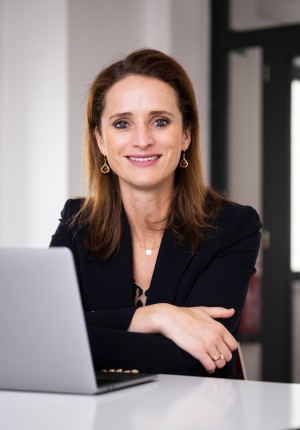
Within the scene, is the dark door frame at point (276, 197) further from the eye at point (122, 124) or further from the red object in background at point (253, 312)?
the eye at point (122, 124)

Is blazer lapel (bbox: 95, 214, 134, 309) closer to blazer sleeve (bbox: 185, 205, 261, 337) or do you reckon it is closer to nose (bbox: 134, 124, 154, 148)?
blazer sleeve (bbox: 185, 205, 261, 337)

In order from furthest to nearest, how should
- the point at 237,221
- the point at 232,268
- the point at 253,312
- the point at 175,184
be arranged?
the point at 253,312, the point at 175,184, the point at 237,221, the point at 232,268

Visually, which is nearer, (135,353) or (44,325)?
(44,325)

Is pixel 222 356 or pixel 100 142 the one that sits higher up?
pixel 100 142

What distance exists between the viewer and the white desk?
1250mm

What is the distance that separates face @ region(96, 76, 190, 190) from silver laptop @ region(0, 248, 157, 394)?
0.91m

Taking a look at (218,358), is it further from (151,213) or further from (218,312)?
(151,213)

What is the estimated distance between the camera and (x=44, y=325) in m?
1.48

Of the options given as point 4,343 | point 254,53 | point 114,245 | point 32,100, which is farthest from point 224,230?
point 254,53

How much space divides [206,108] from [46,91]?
1231 millimetres

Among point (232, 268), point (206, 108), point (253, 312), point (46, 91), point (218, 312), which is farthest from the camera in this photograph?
point (206, 108)

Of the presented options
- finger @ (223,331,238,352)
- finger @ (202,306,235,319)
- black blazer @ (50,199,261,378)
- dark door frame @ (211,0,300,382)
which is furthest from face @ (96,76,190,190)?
dark door frame @ (211,0,300,382)

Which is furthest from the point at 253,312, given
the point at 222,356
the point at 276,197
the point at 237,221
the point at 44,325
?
the point at 44,325

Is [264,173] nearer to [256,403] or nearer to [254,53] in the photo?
[254,53]
